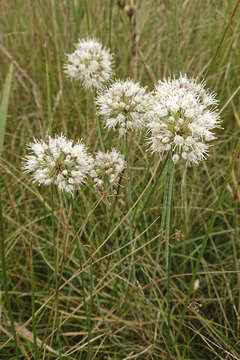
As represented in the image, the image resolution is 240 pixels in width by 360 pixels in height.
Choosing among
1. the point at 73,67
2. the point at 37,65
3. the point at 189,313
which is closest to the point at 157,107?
the point at 73,67

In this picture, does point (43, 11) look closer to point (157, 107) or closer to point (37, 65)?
point (37, 65)

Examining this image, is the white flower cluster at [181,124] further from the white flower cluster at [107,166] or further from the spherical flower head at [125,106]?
the white flower cluster at [107,166]

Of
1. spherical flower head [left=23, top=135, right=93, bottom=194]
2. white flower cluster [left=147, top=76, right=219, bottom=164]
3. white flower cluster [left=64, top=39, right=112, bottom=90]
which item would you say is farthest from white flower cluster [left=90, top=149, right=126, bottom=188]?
white flower cluster [left=64, top=39, right=112, bottom=90]

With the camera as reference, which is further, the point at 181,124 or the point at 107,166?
the point at 107,166

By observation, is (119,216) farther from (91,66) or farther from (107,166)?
(91,66)

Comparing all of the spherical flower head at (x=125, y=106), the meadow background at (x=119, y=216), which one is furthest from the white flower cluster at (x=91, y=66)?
the spherical flower head at (x=125, y=106)

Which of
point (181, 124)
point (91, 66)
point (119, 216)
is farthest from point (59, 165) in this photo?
point (91, 66)
